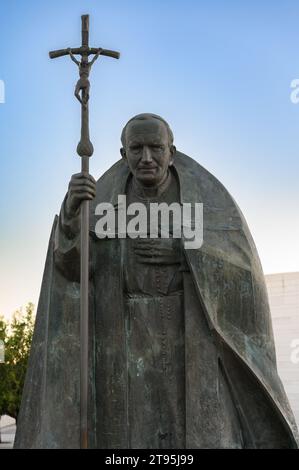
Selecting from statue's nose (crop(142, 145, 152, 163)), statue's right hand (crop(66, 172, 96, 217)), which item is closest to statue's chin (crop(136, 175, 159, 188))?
statue's nose (crop(142, 145, 152, 163))

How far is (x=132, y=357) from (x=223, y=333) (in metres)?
0.83

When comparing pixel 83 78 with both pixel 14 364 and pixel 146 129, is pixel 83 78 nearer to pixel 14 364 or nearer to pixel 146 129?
pixel 146 129

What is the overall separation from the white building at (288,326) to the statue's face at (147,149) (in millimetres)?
30315

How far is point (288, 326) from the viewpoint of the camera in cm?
3753

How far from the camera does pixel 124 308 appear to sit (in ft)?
24.4

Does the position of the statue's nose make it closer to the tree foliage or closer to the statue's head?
the statue's head

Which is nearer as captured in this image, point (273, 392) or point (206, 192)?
point (273, 392)

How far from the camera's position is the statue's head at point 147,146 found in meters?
7.41

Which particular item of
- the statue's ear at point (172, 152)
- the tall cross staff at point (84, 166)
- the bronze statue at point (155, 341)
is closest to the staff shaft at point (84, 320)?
the tall cross staff at point (84, 166)

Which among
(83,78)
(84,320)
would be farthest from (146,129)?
(84,320)

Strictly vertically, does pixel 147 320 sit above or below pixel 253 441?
above

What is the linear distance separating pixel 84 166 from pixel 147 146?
0.74m
